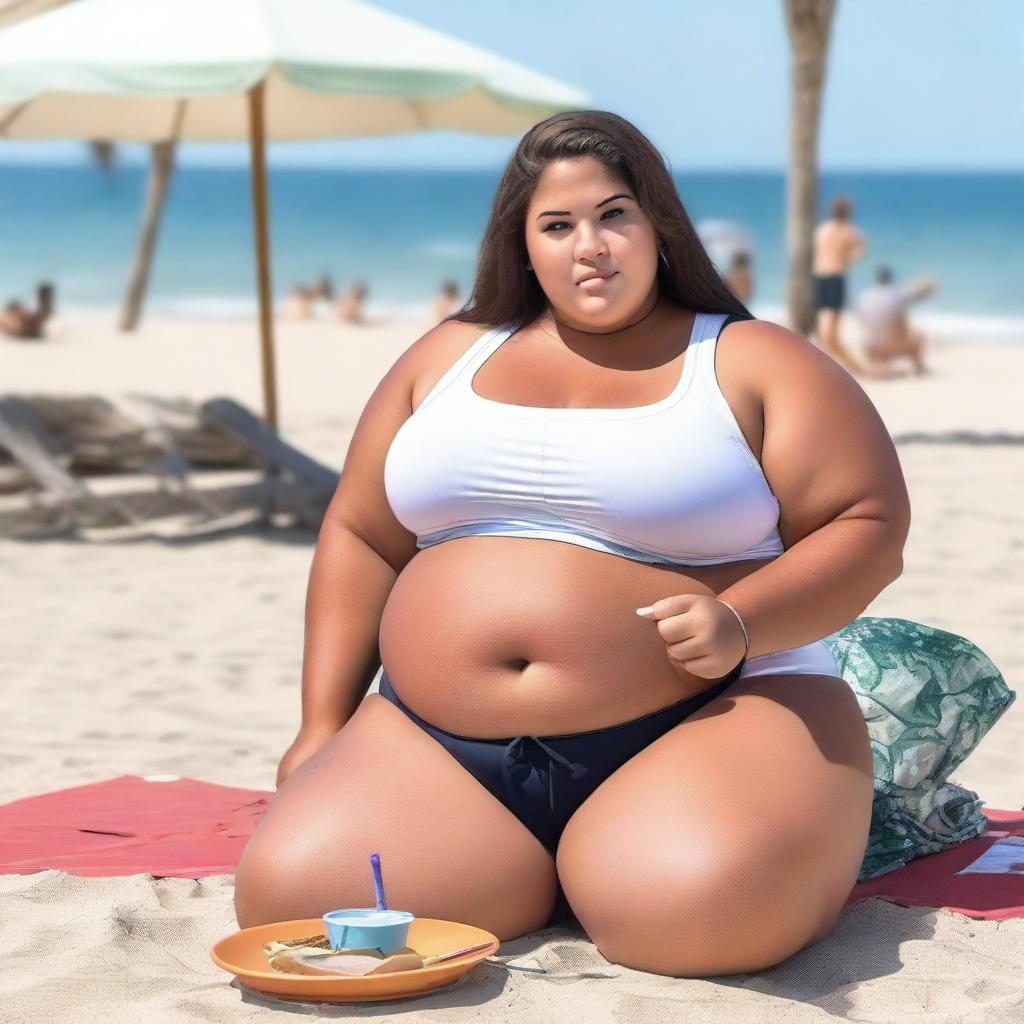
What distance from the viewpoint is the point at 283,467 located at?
8.27m

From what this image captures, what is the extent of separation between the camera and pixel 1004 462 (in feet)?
33.7

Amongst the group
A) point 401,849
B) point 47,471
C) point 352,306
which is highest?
point 401,849

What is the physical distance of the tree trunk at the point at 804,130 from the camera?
14.1m

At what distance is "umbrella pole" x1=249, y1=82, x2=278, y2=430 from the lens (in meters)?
8.56

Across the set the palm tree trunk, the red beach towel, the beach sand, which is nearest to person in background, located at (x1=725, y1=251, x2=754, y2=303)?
the beach sand

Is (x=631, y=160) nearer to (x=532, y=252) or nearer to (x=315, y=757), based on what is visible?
(x=532, y=252)

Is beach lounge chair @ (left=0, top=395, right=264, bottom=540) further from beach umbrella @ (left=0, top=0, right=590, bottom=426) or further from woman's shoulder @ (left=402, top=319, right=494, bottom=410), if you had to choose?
woman's shoulder @ (left=402, top=319, right=494, bottom=410)

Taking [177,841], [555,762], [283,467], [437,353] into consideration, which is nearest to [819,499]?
[555,762]

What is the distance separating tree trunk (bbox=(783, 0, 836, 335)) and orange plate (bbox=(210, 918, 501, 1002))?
12451mm

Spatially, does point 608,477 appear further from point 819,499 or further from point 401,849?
point 401,849

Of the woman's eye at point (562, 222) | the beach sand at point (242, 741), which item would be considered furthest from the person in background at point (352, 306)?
the woman's eye at point (562, 222)

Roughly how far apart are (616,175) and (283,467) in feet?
18.2

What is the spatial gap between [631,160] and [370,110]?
6.92 meters

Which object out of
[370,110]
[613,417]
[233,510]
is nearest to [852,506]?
[613,417]
